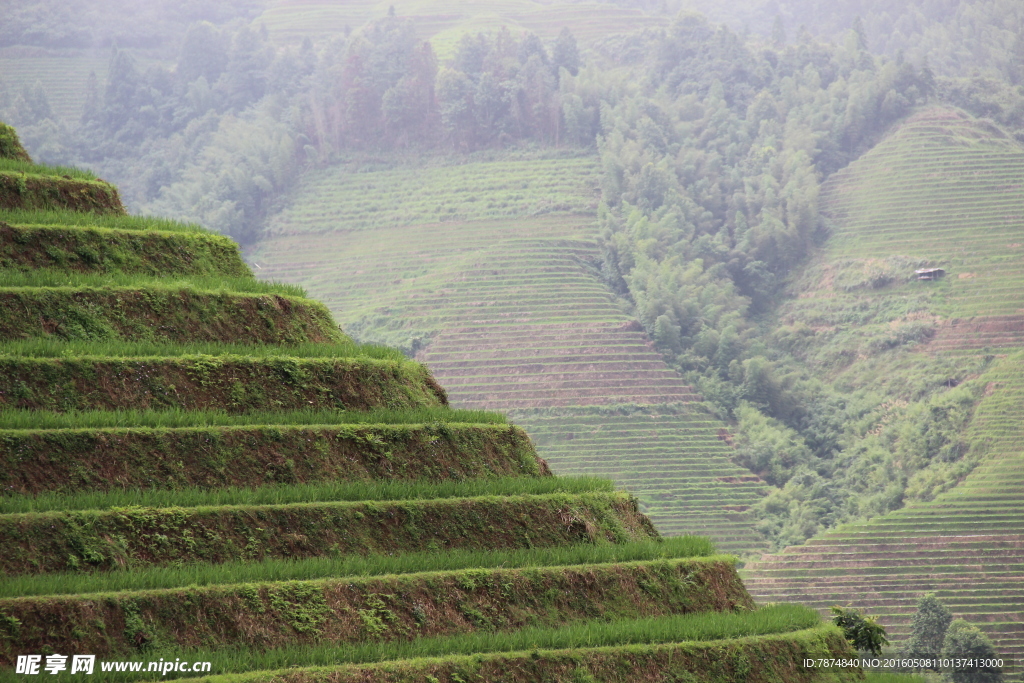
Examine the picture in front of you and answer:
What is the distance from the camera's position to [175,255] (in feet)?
40.3

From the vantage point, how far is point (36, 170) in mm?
12938

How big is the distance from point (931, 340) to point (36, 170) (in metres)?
59.8

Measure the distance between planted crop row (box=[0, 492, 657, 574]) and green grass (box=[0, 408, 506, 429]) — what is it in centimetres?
101

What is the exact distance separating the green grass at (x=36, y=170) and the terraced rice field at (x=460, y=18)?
324 feet

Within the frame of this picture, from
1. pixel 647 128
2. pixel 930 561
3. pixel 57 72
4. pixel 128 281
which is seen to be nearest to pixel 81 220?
pixel 128 281

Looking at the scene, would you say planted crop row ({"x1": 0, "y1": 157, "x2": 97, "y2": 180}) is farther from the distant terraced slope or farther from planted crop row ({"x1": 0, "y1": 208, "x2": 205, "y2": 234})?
the distant terraced slope

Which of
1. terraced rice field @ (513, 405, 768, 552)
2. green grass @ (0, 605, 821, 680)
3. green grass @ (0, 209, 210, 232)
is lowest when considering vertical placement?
terraced rice field @ (513, 405, 768, 552)

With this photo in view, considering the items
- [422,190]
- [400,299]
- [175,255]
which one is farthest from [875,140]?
[175,255]

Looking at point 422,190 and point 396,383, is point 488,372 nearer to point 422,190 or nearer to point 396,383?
point 422,190

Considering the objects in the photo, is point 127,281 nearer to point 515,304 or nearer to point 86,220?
point 86,220

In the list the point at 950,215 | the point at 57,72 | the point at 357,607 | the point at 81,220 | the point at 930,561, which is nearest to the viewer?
the point at 357,607

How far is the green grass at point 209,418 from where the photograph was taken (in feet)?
29.6

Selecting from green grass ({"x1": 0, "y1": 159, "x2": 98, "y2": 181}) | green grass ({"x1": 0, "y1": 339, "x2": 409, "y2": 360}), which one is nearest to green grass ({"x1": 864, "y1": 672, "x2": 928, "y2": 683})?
green grass ({"x1": 0, "y1": 339, "x2": 409, "y2": 360})

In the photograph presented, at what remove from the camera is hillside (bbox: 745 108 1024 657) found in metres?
46.1
